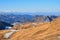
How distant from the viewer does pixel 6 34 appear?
2736 centimetres

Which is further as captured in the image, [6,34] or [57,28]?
[6,34]

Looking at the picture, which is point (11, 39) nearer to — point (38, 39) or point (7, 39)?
point (7, 39)

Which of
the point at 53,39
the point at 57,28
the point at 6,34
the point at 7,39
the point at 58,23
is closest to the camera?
the point at 53,39

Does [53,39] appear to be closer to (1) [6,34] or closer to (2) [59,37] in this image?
(2) [59,37]

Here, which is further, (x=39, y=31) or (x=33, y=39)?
(x=39, y=31)

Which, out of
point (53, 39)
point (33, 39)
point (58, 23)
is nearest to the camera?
point (53, 39)

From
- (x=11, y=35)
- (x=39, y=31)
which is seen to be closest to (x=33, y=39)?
(x=39, y=31)

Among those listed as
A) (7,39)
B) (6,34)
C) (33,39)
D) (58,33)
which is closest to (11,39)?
(7,39)

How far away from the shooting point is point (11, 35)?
86.8 ft

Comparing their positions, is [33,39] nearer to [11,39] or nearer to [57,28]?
[57,28]

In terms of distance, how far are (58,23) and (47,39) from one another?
577cm

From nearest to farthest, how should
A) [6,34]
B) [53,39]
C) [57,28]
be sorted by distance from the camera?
[53,39], [57,28], [6,34]

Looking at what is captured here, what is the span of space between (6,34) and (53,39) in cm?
1085

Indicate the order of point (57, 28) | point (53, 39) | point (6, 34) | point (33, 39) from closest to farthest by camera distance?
point (53, 39) → point (33, 39) → point (57, 28) → point (6, 34)
